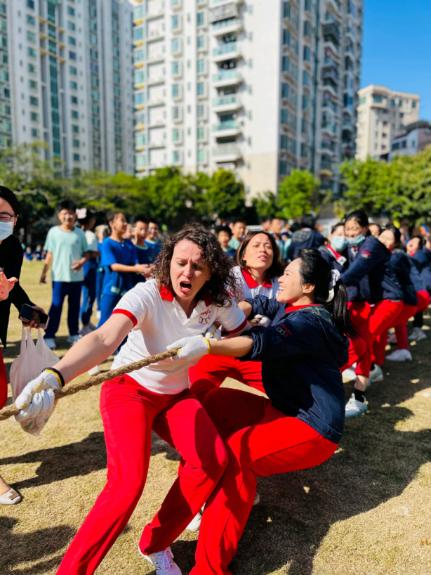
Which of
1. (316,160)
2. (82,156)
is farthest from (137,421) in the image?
(82,156)

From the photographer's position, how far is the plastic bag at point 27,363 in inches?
93.4

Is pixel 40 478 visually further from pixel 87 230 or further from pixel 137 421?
pixel 87 230

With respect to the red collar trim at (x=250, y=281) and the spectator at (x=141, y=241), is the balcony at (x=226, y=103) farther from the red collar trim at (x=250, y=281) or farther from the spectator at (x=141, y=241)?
the red collar trim at (x=250, y=281)

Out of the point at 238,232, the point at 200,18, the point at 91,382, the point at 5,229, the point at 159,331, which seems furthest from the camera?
the point at 200,18

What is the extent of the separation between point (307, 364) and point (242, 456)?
0.62 m

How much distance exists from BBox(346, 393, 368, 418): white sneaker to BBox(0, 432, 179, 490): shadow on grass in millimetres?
1732

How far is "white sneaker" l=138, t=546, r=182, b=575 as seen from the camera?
6.84ft

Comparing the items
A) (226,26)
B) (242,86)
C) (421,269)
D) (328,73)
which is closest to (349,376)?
(421,269)

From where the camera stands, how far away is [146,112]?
54.6 meters

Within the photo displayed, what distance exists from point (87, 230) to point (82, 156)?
6504cm

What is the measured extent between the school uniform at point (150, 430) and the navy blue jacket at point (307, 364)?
32 centimetres

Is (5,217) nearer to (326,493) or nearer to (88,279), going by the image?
(326,493)

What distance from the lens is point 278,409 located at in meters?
2.53

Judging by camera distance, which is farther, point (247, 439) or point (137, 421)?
point (247, 439)
